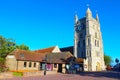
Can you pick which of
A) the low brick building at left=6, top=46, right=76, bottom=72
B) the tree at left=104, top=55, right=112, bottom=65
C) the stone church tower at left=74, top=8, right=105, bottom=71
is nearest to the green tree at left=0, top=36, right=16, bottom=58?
the low brick building at left=6, top=46, right=76, bottom=72

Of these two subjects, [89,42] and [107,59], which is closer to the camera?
[89,42]

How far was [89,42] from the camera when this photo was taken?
228ft

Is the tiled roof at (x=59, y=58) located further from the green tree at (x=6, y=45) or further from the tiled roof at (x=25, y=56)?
the green tree at (x=6, y=45)

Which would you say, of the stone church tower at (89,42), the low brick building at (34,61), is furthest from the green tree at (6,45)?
the stone church tower at (89,42)

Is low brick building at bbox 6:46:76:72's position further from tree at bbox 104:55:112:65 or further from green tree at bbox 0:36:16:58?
tree at bbox 104:55:112:65

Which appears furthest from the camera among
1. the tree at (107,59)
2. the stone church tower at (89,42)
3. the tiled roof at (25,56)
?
the tree at (107,59)

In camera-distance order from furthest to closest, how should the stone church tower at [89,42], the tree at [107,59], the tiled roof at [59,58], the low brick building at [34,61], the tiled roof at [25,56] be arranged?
the tree at [107,59] → the stone church tower at [89,42] → the tiled roof at [59,58] → the tiled roof at [25,56] → the low brick building at [34,61]

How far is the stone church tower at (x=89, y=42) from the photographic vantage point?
68062 millimetres

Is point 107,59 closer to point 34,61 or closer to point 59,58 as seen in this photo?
point 59,58

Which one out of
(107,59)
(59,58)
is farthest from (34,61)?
(107,59)

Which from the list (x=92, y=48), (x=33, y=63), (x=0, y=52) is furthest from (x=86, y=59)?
A: (x=0, y=52)

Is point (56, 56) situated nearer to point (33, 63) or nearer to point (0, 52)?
point (33, 63)

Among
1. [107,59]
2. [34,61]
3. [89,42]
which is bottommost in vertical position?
[34,61]

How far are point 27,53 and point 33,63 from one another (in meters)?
Answer: 2.88
